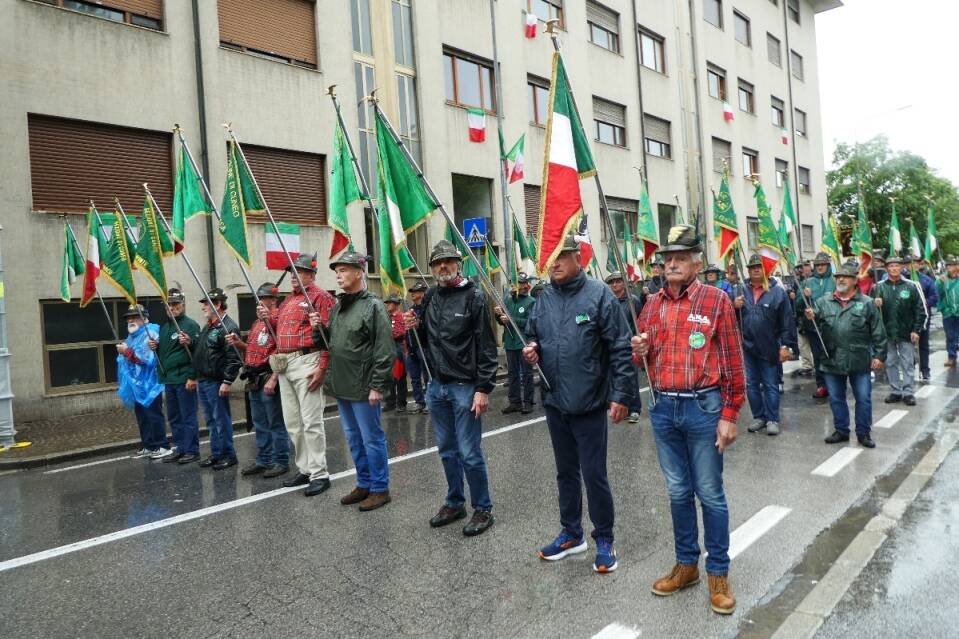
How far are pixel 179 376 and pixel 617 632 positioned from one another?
599 cm

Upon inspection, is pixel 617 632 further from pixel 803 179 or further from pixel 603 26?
pixel 803 179

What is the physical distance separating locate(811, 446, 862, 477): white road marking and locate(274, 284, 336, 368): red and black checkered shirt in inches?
A: 174

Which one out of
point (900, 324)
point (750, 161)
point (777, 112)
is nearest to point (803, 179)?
point (777, 112)

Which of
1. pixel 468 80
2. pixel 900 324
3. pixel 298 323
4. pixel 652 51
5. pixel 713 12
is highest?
pixel 713 12

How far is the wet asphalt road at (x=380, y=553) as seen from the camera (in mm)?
3549

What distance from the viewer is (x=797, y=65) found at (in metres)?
37.4

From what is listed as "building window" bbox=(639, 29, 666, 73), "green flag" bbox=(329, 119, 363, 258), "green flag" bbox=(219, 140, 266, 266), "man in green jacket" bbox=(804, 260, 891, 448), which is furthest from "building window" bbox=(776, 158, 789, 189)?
"green flag" bbox=(219, 140, 266, 266)

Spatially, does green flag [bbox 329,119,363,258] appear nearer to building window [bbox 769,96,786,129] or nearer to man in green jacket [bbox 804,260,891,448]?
man in green jacket [bbox 804,260,891,448]

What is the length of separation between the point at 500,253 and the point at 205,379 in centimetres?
1314

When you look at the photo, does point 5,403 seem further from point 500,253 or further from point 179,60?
point 500,253

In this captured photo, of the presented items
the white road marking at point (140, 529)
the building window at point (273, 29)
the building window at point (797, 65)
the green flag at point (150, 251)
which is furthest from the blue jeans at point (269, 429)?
the building window at point (797, 65)

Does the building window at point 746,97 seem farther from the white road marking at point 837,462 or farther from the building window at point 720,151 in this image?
the white road marking at point 837,462

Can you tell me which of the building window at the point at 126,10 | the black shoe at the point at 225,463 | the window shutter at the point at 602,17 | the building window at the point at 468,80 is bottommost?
the black shoe at the point at 225,463

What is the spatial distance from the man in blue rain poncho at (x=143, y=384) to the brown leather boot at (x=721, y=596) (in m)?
6.48
